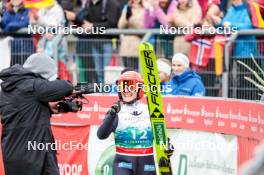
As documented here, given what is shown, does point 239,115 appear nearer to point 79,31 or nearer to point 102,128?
point 102,128

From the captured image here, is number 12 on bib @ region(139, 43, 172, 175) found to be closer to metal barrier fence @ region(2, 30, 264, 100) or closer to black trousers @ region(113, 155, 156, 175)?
black trousers @ region(113, 155, 156, 175)

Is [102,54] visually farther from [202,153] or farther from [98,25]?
[202,153]

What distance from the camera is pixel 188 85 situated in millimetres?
10695

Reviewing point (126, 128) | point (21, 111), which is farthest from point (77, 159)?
point (21, 111)

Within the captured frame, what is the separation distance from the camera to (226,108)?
9367 millimetres

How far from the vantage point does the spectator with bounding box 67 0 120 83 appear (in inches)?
529

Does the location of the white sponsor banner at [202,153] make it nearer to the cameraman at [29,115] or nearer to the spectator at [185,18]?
the cameraman at [29,115]

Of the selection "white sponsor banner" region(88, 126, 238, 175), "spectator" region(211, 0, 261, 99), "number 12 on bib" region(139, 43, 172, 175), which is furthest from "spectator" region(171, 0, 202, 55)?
"number 12 on bib" region(139, 43, 172, 175)

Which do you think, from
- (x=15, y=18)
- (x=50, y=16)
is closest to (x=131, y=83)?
(x=50, y=16)

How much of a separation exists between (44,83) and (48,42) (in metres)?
5.93

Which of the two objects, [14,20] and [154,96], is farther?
[14,20]

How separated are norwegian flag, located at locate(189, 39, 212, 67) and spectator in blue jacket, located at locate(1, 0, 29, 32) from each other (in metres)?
3.45
